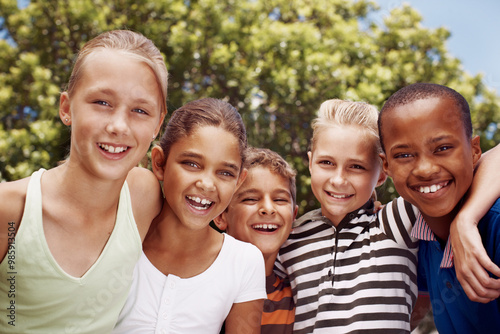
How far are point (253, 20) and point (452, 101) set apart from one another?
15.4 feet

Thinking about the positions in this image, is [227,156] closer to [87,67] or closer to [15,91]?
[87,67]

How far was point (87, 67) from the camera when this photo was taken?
1.78 metres

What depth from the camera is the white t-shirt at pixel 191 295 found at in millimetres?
1945

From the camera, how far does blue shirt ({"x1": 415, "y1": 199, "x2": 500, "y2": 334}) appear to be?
1.87 meters

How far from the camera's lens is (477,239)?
5.75ft

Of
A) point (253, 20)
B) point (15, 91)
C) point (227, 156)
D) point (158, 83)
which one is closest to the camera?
point (158, 83)

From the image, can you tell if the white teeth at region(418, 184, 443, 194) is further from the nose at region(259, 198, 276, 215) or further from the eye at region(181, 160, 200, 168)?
the eye at region(181, 160, 200, 168)

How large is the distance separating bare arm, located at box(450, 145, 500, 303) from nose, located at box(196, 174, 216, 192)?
3.26 feet

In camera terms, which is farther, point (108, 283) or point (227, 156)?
point (227, 156)

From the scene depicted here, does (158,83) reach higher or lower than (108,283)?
higher

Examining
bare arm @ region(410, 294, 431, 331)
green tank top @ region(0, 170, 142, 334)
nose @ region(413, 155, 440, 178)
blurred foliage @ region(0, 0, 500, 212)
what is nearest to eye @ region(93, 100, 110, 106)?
green tank top @ region(0, 170, 142, 334)

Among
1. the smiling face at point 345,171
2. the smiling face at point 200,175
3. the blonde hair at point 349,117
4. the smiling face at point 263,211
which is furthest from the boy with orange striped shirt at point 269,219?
the smiling face at point 200,175

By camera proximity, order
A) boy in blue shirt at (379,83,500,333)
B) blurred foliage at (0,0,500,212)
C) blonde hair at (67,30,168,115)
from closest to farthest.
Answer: blonde hair at (67,30,168,115), boy in blue shirt at (379,83,500,333), blurred foliage at (0,0,500,212)

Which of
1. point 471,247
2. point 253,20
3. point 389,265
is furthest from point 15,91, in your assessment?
point 471,247
